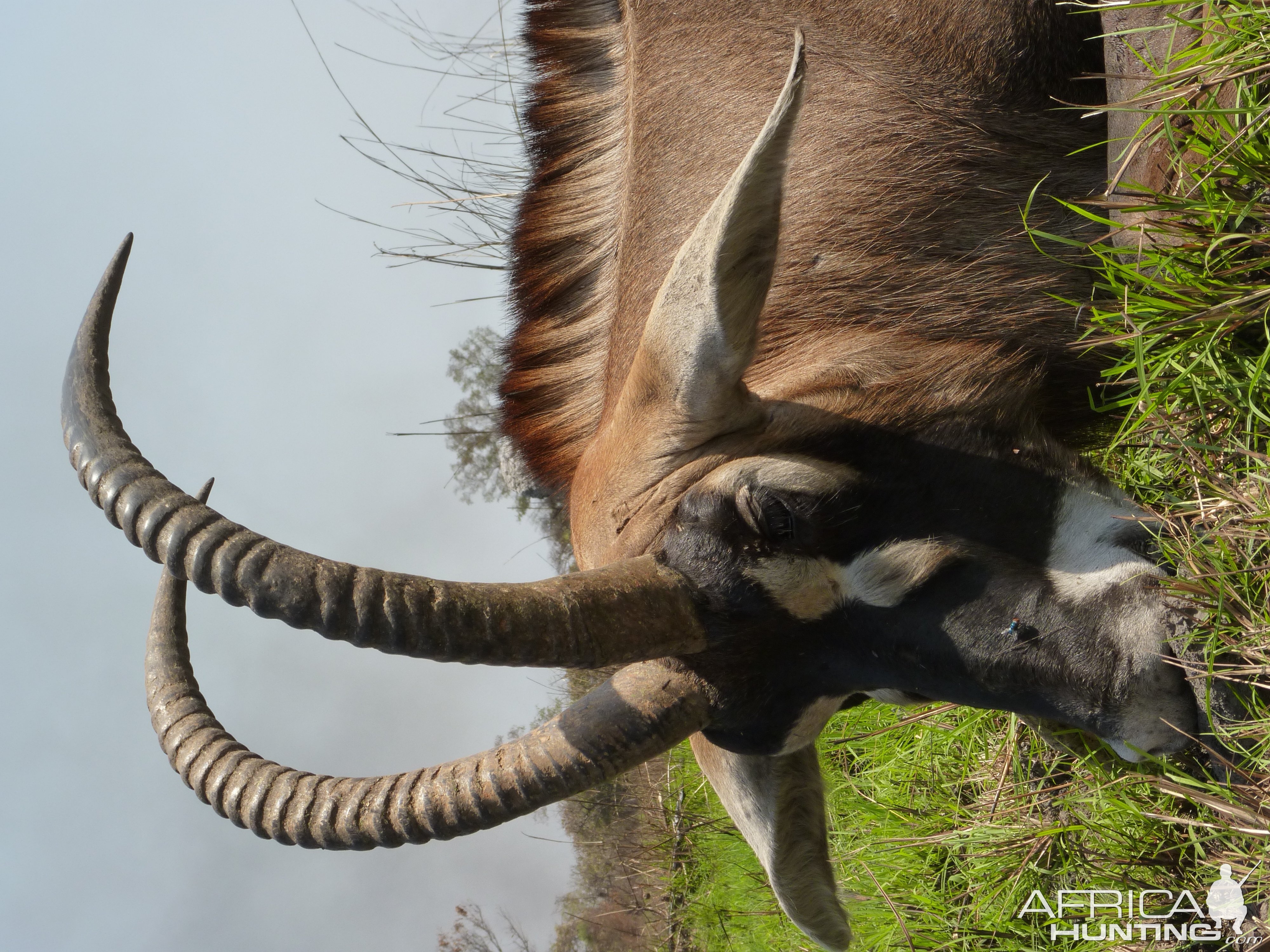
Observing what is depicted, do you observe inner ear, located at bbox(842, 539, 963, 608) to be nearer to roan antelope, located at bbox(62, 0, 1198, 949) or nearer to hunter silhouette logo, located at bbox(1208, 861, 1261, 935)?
roan antelope, located at bbox(62, 0, 1198, 949)

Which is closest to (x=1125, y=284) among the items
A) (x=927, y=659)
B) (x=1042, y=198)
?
(x=1042, y=198)

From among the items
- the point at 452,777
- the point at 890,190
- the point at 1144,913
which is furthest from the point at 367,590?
the point at 1144,913

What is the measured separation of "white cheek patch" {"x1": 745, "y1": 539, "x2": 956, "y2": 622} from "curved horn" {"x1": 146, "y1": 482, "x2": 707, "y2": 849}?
306 millimetres

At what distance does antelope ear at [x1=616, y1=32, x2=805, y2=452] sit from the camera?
2.05 meters

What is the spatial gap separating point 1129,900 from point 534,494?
244 cm

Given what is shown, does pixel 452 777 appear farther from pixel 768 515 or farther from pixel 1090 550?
pixel 1090 550

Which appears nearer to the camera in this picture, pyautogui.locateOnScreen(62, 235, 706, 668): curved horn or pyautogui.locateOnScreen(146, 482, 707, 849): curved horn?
pyautogui.locateOnScreen(62, 235, 706, 668): curved horn

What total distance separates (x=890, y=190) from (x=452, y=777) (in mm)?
1941

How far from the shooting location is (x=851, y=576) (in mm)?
2328

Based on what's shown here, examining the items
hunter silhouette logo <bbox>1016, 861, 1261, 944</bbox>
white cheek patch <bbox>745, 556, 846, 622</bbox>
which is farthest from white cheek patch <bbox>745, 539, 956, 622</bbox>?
hunter silhouette logo <bbox>1016, 861, 1261, 944</bbox>

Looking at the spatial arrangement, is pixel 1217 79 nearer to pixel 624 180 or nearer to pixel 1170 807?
pixel 624 180

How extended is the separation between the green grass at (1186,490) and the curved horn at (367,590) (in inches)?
47.6

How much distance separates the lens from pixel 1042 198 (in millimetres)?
2941

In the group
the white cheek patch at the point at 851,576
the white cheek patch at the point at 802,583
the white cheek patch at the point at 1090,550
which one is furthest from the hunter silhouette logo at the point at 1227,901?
the white cheek patch at the point at 802,583
